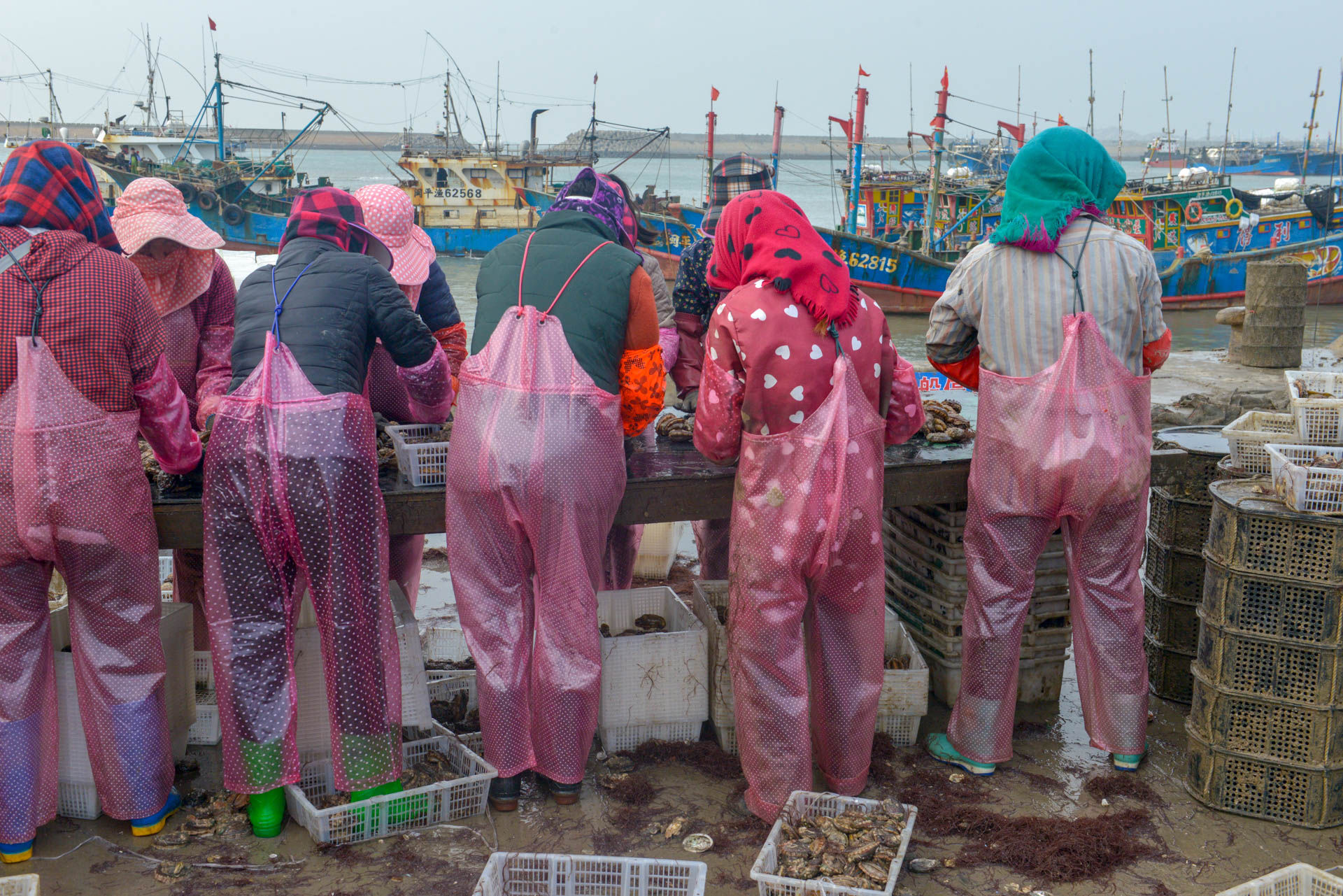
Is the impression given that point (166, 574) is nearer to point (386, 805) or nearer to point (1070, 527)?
point (386, 805)

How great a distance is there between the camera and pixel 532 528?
2.67 meters

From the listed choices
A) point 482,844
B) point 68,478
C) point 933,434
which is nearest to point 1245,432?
point 933,434

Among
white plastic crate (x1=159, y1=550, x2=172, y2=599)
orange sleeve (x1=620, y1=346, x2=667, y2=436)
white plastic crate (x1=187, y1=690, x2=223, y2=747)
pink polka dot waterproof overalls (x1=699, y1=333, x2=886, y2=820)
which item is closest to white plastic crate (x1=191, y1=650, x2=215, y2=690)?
white plastic crate (x1=187, y1=690, x2=223, y2=747)

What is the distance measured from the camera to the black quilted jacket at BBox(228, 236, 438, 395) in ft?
8.56

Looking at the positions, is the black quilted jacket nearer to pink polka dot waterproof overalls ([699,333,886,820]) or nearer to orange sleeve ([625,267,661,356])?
orange sleeve ([625,267,661,356])

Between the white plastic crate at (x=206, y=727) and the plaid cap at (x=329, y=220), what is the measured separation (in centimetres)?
142

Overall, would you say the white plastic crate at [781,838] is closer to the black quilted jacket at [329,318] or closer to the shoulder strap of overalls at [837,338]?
the shoulder strap of overalls at [837,338]

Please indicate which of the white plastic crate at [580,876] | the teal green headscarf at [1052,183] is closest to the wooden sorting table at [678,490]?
the teal green headscarf at [1052,183]

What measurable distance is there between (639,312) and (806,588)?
85 centimetres

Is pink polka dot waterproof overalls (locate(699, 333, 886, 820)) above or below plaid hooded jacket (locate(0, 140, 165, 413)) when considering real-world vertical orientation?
below

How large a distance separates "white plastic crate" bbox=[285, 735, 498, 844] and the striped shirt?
5.84ft

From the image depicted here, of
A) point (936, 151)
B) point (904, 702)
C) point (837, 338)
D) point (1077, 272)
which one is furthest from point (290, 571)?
point (936, 151)

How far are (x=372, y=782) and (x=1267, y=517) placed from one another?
94.7 inches

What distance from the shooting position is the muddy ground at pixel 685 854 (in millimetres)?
2549
